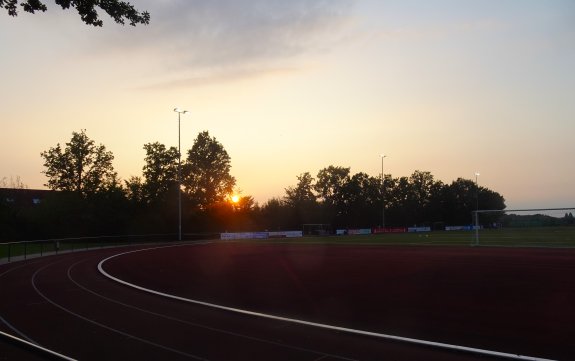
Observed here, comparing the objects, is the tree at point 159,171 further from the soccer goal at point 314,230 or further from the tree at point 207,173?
the soccer goal at point 314,230

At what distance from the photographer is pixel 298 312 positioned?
1034 centimetres

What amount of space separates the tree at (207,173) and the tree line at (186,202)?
7.1 inches

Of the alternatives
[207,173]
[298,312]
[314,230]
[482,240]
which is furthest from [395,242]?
[207,173]

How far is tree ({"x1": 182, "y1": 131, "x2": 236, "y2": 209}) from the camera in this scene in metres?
82.6

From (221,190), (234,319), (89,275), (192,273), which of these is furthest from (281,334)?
(221,190)

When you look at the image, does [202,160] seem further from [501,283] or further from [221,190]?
[501,283]

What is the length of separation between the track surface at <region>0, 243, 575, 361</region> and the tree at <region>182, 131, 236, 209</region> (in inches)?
2525

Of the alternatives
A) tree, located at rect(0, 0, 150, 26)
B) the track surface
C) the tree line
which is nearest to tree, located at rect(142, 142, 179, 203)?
the tree line

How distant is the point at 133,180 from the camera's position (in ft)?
237

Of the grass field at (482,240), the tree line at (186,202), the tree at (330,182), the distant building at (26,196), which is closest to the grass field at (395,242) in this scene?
the grass field at (482,240)

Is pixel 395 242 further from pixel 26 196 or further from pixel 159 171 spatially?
pixel 26 196

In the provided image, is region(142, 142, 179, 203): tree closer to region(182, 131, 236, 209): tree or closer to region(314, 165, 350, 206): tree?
region(182, 131, 236, 209): tree

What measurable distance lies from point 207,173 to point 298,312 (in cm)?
7485

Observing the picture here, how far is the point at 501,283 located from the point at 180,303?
9.62m
